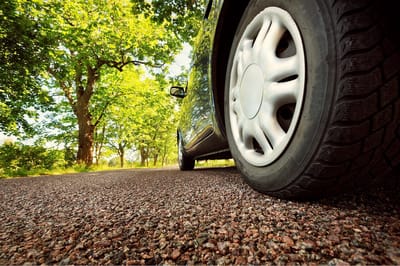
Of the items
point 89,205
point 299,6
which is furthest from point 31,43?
point 299,6

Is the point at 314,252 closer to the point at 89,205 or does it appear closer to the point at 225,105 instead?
the point at 225,105

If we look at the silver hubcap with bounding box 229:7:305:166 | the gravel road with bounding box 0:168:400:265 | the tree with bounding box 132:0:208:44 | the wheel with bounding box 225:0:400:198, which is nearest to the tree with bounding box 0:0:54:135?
the tree with bounding box 132:0:208:44

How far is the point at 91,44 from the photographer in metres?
7.54

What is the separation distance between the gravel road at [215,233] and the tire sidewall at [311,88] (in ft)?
0.59

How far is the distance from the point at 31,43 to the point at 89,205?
549cm

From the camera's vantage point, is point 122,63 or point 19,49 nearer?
point 19,49

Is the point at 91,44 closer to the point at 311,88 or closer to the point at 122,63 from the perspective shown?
the point at 122,63

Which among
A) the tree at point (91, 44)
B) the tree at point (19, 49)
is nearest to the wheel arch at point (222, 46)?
the tree at point (19, 49)

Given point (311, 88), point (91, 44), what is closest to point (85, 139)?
point (91, 44)

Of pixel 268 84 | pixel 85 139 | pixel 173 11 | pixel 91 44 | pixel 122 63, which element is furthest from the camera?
pixel 122 63

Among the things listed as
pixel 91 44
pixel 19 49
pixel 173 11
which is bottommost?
pixel 19 49

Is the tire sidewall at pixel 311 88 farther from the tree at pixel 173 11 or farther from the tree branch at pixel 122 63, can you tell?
the tree branch at pixel 122 63

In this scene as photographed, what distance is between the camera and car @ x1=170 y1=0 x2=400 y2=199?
70cm

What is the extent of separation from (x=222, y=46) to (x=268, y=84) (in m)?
0.56
